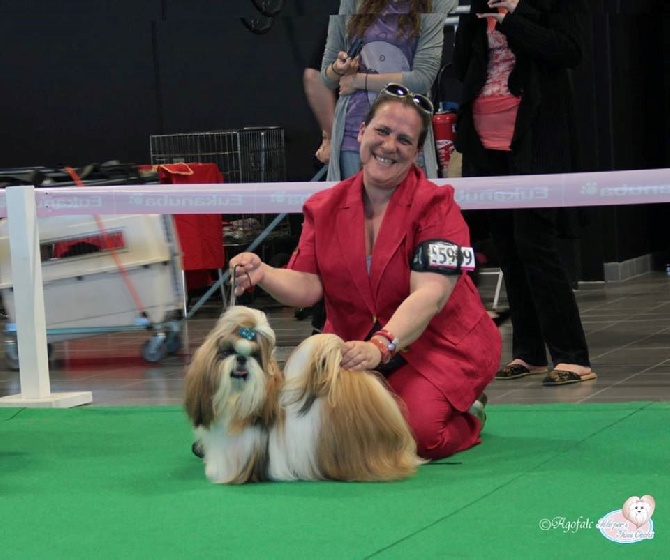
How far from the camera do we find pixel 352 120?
4.93m

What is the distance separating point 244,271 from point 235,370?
33 centimetres

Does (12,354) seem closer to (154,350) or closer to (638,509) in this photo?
(154,350)

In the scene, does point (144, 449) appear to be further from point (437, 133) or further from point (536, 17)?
point (437, 133)

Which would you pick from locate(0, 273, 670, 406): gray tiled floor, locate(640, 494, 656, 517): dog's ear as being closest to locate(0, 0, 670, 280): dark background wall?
locate(0, 273, 670, 406): gray tiled floor

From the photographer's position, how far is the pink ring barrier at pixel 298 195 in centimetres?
441

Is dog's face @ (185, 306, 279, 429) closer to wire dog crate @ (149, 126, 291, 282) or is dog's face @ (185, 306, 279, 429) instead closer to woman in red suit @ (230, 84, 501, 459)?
woman in red suit @ (230, 84, 501, 459)

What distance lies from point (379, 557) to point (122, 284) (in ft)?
12.2

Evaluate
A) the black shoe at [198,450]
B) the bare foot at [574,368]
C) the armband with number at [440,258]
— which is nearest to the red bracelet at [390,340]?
the armband with number at [440,258]

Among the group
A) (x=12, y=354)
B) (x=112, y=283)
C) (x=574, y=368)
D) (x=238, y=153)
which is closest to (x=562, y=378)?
(x=574, y=368)

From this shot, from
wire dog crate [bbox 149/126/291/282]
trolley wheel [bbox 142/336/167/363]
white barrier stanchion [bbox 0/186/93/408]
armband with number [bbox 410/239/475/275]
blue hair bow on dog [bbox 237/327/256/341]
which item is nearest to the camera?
blue hair bow on dog [bbox 237/327/256/341]

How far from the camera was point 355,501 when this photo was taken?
3.06 metres

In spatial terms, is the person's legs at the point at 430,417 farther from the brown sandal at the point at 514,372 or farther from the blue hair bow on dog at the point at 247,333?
the brown sandal at the point at 514,372

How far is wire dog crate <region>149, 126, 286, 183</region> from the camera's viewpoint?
8.23 metres

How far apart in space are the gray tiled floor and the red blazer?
87cm
